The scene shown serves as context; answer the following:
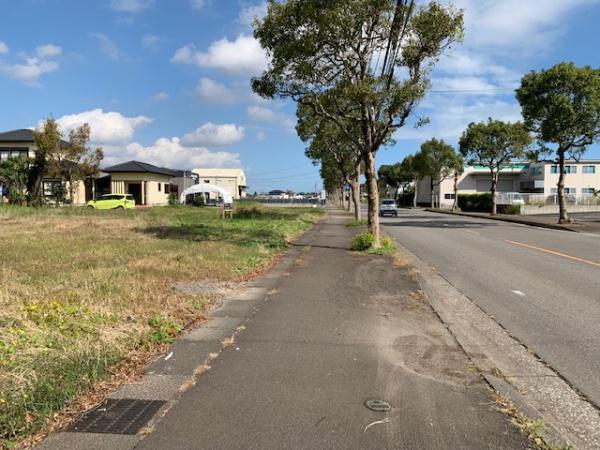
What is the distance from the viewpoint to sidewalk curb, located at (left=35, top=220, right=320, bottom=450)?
3.24 meters

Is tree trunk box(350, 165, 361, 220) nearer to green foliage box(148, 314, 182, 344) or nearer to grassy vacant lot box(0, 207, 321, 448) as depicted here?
grassy vacant lot box(0, 207, 321, 448)

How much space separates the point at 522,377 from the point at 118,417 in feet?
11.4

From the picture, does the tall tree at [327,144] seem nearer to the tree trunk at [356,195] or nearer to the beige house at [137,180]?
the tree trunk at [356,195]

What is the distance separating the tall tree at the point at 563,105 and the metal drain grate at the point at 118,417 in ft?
83.2

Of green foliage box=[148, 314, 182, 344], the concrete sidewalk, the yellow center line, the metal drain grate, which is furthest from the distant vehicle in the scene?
the metal drain grate

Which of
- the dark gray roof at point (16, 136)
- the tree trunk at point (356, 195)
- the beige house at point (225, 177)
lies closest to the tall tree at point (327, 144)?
the tree trunk at point (356, 195)

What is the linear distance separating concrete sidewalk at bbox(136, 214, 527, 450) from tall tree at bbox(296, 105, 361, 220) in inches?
788

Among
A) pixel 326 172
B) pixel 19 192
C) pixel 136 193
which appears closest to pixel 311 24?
pixel 19 192

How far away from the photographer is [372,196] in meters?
15.1

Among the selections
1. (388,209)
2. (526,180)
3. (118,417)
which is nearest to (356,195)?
(388,209)

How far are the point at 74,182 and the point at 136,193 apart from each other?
12205 millimetres

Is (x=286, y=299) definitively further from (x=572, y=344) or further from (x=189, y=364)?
(x=572, y=344)

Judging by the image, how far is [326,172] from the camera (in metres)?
51.4

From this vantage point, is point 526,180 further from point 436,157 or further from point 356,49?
point 356,49
